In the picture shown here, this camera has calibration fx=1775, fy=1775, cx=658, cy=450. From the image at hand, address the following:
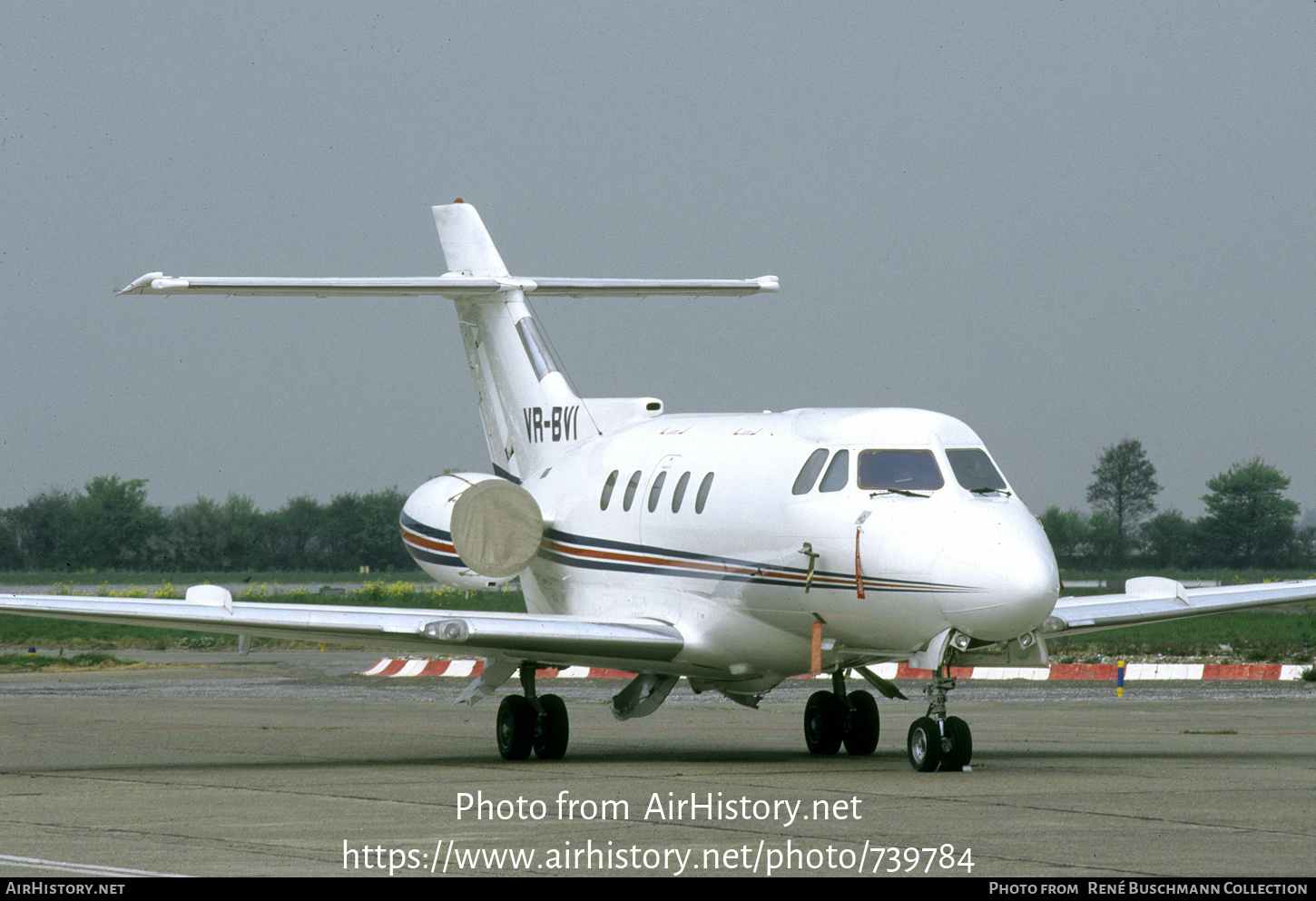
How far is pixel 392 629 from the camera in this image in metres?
15.8

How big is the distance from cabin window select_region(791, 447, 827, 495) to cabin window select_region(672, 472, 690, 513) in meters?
1.85

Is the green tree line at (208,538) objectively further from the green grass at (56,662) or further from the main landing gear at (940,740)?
the main landing gear at (940,740)

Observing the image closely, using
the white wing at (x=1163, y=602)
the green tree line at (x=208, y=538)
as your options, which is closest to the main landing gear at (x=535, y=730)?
the white wing at (x=1163, y=602)

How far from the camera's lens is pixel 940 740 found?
14.1 meters

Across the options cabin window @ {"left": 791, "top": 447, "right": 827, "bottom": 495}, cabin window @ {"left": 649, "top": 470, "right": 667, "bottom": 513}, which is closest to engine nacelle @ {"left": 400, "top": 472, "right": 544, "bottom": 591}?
cabin window @ {"left": 649, "top": 470, "right": 667, "bottom": 513}

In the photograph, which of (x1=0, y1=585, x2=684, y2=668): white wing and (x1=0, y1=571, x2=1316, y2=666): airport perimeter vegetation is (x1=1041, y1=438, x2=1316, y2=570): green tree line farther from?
(x1=0, y1=585, x2=684, y2=668): white wing

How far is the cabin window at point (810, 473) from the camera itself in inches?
602

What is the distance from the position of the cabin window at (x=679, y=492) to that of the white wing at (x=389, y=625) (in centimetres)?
117

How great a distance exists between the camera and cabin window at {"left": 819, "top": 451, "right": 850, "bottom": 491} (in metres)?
15.0

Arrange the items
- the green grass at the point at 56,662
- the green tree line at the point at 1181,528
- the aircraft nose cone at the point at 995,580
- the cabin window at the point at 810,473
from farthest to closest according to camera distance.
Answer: the green tree line at the point at 1181,528
the green grass at the point at 56,662
the cabin window at the point at 810,473
the aircraft nose cone at the point at 995,580

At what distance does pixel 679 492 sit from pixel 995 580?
433 centimetres

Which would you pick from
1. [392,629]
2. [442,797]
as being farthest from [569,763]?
[442,797]

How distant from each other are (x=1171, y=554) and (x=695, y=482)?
41.8 meters

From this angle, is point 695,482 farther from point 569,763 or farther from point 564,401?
point 564,401
